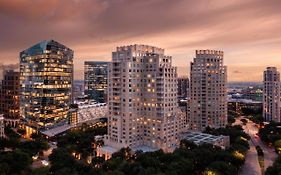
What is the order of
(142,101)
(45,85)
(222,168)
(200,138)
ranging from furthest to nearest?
(45,85) → (200,138) → (142,101) → (222,168)

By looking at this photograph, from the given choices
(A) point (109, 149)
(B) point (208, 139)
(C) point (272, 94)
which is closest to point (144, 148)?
(A) point (109, 149)

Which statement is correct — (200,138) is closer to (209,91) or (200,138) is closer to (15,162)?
(209,91)

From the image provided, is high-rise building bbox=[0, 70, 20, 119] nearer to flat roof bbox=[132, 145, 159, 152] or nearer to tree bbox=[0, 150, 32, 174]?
tree bbox=[0, 150, 32, 174]

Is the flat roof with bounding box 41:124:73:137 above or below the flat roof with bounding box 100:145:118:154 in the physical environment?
above

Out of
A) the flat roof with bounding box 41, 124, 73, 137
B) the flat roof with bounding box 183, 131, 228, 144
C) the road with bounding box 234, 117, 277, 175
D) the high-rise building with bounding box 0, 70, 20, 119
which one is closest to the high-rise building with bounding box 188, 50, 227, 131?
the road with bounding box 234, 117, 277, 175

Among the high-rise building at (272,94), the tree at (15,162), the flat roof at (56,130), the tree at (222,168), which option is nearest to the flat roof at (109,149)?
the tree at (15,162)
